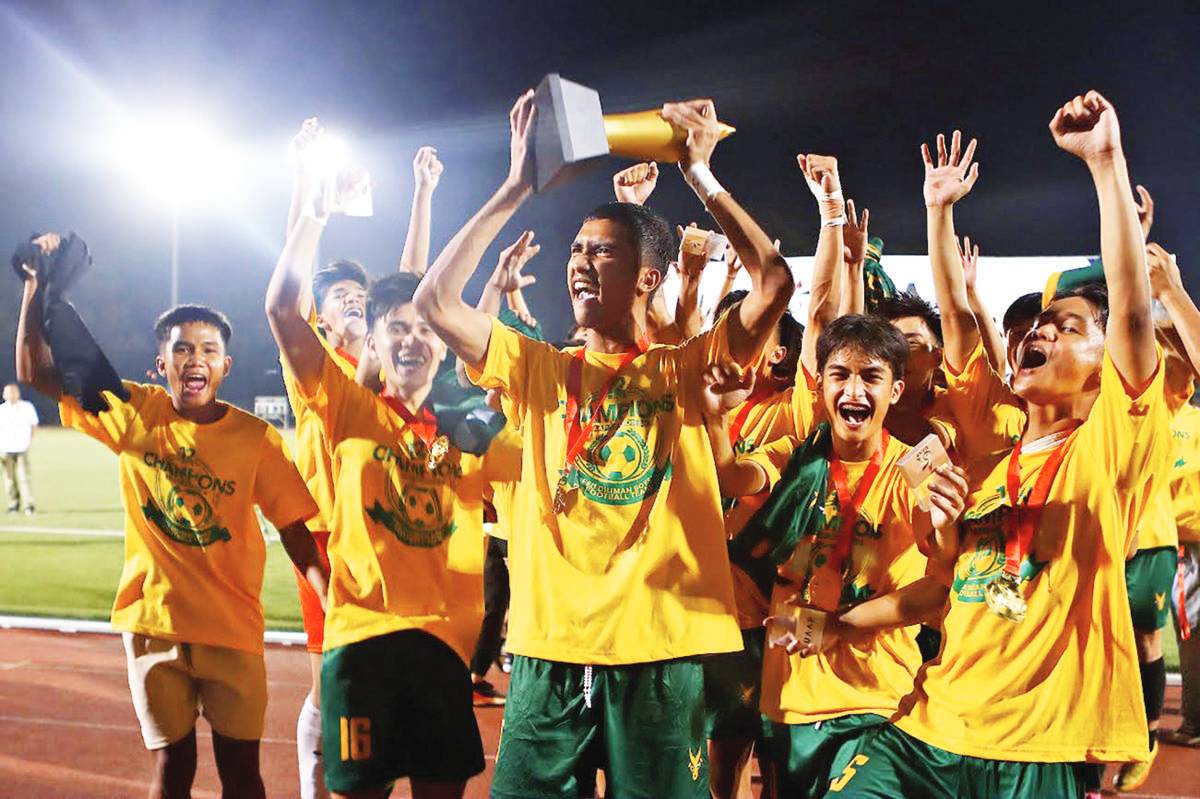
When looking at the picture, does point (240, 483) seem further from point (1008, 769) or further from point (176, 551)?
point (1008, 769)

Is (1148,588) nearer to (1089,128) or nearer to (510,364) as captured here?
(1089,128)

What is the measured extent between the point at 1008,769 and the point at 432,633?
156 centimetres

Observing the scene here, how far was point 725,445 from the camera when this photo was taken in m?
3.00

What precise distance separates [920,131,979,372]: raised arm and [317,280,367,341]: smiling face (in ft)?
6.54

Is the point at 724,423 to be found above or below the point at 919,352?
below

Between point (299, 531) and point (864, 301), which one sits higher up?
point (864, 301)

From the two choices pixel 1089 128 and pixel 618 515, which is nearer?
pixel 1089 128

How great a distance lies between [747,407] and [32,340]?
2.34 m

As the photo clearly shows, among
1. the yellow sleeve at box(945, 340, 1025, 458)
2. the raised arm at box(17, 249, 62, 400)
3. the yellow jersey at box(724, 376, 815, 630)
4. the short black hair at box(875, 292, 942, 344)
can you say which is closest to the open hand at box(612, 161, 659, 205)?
the yellow jersey at box(724, 376, 815, 630)

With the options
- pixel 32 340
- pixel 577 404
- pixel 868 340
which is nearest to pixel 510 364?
pixel 577 404

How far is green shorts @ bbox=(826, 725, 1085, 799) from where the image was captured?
2.47 metres

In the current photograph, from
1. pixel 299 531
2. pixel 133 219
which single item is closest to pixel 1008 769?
pixel 299 531

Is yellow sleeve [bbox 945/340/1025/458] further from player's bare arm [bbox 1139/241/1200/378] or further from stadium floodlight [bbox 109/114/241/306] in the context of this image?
stadium floodlight [bbox 109/114/241/306]

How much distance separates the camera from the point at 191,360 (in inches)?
143
